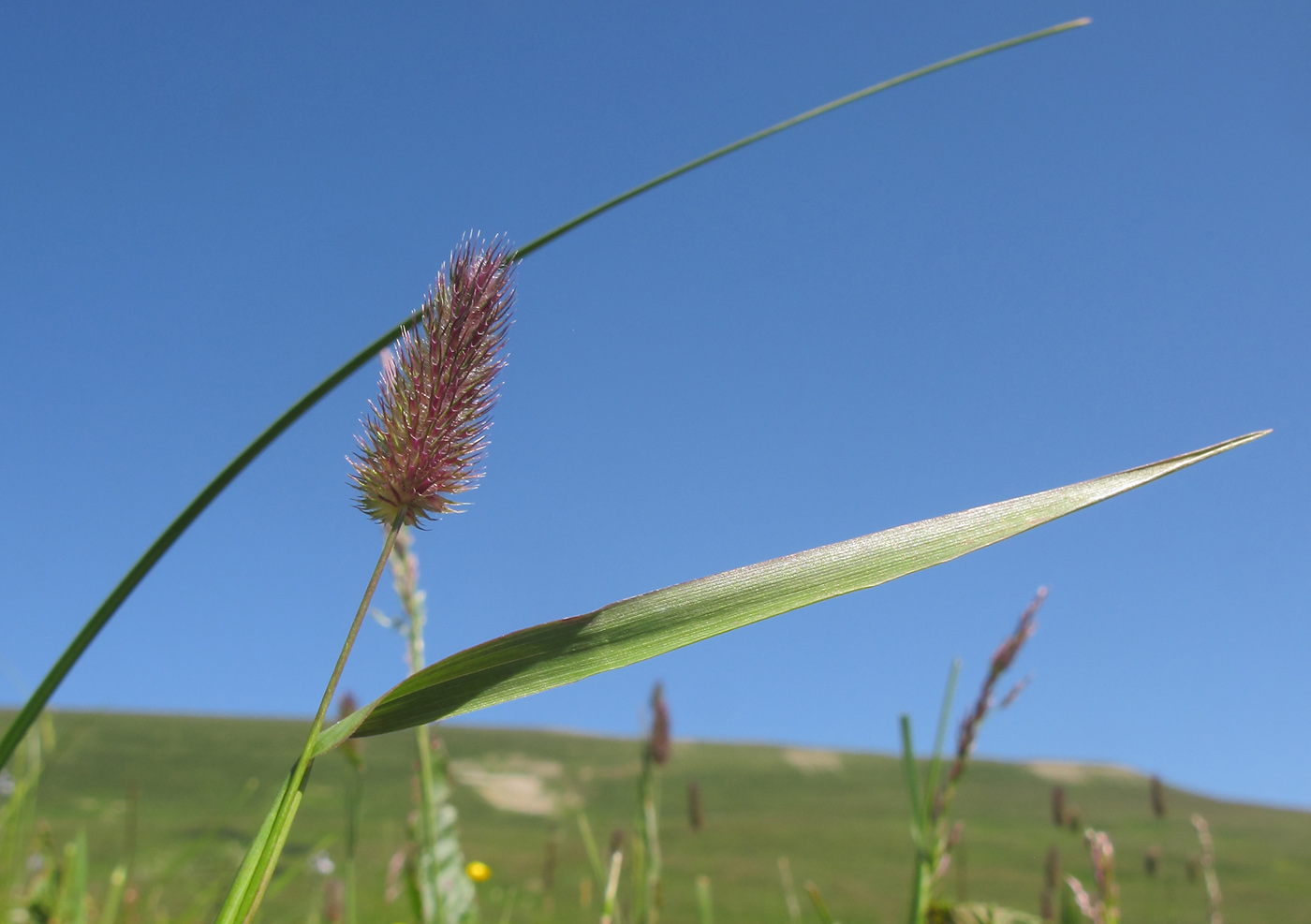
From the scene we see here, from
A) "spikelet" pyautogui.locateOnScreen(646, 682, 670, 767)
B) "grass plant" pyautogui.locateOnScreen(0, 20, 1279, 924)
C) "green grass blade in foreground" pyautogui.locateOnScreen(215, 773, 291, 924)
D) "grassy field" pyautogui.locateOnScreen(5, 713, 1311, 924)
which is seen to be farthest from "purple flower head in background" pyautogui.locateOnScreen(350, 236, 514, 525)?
"spikelet" pyautogui.locateOnScreen(646, 682, 670, 767)

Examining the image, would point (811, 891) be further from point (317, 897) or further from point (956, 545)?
point (317, 897)

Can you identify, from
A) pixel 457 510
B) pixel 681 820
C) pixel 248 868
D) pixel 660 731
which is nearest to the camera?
pixel 248 868

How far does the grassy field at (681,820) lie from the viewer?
9719 mm

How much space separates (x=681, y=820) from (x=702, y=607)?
754 inches

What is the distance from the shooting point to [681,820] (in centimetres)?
1828

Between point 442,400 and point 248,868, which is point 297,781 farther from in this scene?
point 442,400

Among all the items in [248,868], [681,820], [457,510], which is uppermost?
[457,510]

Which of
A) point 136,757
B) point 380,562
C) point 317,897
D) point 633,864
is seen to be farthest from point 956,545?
point 136,757

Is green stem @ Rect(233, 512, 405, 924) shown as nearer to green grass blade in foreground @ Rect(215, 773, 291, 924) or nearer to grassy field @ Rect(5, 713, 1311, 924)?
green grass blade in foreground @ Rect(215, 773, 291, 924)

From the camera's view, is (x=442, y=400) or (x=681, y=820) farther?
(x=681, y=820)

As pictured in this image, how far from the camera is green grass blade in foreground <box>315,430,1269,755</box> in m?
0.59

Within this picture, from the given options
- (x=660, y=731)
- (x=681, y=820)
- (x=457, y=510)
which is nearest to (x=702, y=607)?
(x=457, y=510)

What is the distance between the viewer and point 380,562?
1.87ft

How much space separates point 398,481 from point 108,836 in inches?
610
